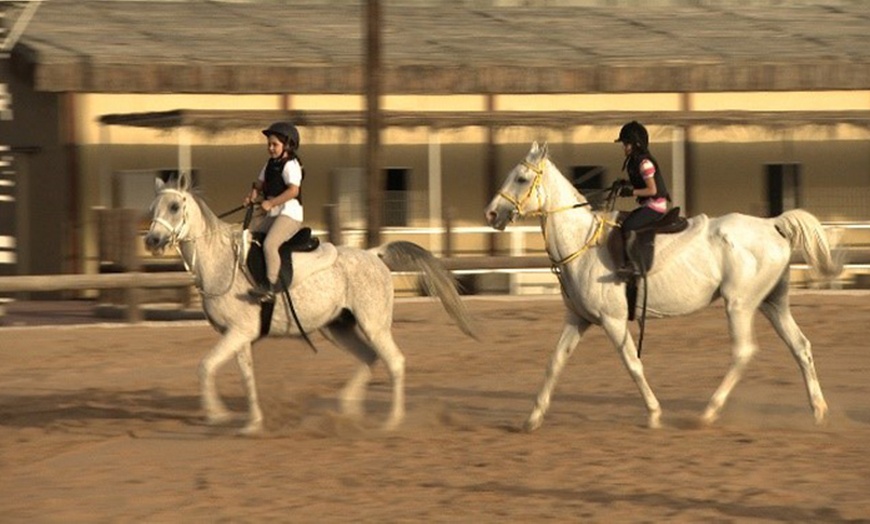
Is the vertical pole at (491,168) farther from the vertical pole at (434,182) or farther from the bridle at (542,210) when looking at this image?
the bridle at (542,210)

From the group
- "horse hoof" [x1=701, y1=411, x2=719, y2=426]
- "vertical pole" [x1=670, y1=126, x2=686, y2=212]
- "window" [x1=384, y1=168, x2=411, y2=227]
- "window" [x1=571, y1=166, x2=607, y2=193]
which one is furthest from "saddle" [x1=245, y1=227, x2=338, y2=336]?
"window" [x1=571, y1=166, x2=607, y2=193]

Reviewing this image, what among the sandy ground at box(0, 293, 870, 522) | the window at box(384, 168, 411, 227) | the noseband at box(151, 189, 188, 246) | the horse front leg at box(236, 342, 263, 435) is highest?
the window at box(384, 168, 411, 227)

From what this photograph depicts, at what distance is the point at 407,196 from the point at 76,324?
8.56 meters

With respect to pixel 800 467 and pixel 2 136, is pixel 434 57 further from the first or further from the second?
pixel 800 467

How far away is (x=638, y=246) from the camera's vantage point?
13500 mm

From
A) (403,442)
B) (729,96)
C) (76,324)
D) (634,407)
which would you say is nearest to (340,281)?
(403,442)

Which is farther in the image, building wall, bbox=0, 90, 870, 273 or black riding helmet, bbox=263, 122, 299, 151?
building wall, bbox=0, 90, 870, 273

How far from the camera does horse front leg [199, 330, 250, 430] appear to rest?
13078 millimetres

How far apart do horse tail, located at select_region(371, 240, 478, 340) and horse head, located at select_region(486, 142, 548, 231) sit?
38.2 inches

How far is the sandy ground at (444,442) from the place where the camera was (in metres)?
10.6

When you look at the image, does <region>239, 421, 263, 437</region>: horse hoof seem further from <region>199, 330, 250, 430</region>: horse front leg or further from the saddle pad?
the saddle pad

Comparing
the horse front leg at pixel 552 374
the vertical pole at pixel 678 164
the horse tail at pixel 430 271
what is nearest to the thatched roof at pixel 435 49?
the vertical pole at pixel 678 164

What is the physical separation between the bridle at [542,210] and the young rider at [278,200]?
4.63 ft

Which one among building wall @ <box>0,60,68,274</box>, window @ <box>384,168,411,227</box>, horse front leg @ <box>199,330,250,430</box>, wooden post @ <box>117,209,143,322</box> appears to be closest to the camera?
horse front leg @ <box>199,330,250,430</box>
